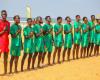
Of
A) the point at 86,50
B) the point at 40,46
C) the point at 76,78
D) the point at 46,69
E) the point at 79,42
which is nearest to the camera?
the point at 76,78

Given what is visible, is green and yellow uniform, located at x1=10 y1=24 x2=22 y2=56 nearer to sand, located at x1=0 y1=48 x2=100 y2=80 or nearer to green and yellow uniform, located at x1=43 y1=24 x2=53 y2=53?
sand, located at x1=0 y1=48 x2=100 y2=80

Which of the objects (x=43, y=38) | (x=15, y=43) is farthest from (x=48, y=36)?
(x=15, y=43)

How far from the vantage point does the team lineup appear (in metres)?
12.9

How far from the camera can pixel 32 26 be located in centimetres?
1493

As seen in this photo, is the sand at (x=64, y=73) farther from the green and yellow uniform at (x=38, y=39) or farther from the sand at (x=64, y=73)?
the green and yellow uniform at (x=38, y=39)

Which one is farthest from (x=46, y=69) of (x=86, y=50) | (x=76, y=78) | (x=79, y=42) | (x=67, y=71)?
(x=86, y=50)

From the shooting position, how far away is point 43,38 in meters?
15.1

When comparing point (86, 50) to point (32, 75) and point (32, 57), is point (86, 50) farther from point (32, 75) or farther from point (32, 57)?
point (32, 75)

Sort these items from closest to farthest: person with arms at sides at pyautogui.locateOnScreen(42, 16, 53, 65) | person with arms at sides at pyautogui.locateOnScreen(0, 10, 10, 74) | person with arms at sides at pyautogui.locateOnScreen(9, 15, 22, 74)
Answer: person with arms at sides at pyautogui.locateOnScreen(0, 10, 10, 74), person with arms at sides at pyautogui.locateOnScreen(9, 15, 22, 74), person with arms at sides at pyautogui.locateOnScreen(42, 16, 53, 65)

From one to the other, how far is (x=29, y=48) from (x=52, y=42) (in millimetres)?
1674

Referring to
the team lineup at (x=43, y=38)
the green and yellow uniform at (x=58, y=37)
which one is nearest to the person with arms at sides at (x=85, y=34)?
the team lineup at (x=43, y=38)

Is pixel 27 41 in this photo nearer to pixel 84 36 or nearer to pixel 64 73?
pixel 64 73

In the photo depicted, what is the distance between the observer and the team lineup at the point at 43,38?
12902 millimetres

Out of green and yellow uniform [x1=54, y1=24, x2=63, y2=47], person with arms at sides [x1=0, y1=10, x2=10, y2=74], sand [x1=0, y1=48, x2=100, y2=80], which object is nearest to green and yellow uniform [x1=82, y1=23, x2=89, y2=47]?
green and yellow uniform [x1=54, y1=24, x2=63, y2=47]
